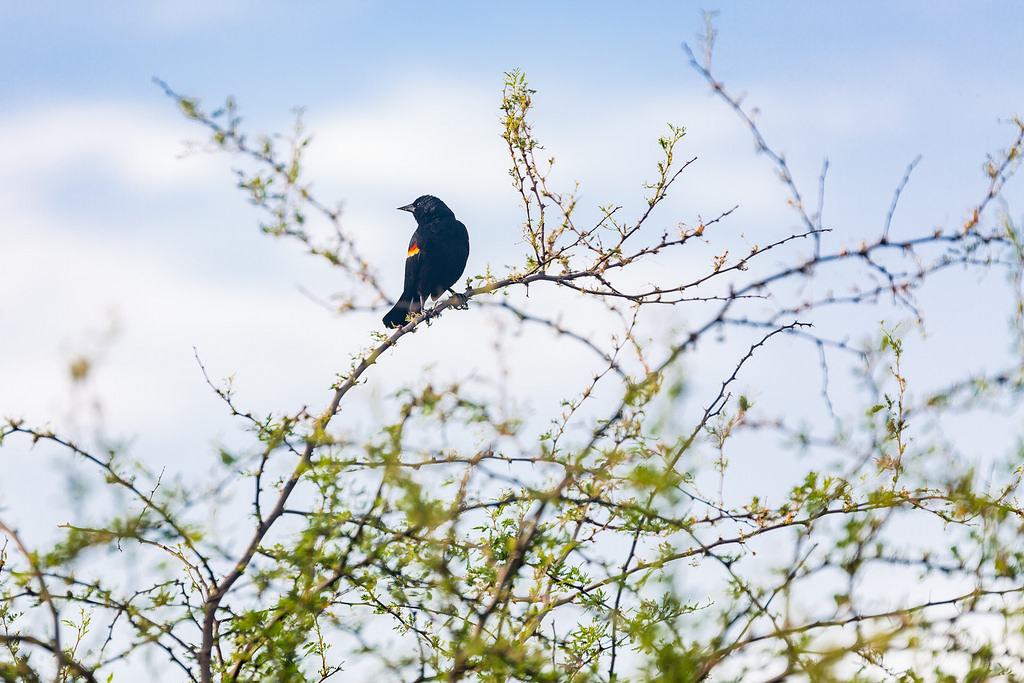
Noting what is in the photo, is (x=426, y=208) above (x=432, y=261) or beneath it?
above

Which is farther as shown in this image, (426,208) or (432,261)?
(426,208)

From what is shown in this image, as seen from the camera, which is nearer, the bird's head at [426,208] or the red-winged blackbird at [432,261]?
the red-winged blackbird at [432,261]

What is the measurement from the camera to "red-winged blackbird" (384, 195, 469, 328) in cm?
694

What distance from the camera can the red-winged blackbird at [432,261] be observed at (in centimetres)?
694

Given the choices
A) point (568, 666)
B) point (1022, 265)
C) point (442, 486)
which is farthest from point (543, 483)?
point (1022, 265)

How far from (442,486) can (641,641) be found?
2.44ft

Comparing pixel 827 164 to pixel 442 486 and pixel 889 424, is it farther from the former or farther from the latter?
pixel 442 486

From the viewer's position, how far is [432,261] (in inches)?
275

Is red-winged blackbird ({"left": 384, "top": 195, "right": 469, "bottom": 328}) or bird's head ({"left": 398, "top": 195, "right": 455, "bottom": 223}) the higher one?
bird's head ({"left": 398, "top": 195, "right": 455, "bottom": 223})

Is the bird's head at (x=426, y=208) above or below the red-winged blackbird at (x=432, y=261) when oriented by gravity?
above

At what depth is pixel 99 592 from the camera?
267 cm

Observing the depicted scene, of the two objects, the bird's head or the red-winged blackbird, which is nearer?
the red-winged blackbird

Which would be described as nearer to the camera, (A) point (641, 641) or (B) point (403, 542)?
(A) point (641, 641)

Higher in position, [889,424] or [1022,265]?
[1022,265]
